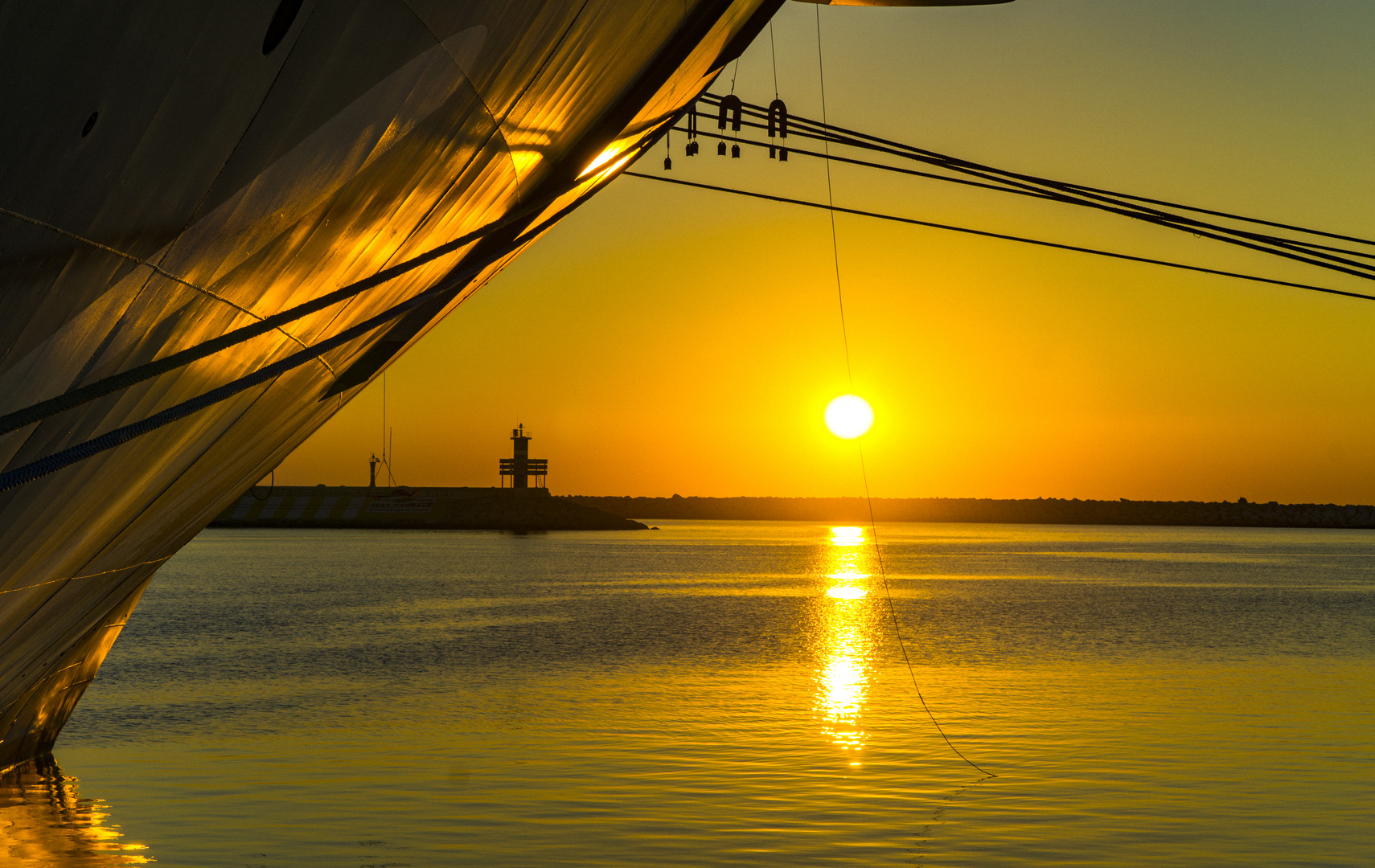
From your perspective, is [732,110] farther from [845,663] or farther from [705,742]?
[845,663]

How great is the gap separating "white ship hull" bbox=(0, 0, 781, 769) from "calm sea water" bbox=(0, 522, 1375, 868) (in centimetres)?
520

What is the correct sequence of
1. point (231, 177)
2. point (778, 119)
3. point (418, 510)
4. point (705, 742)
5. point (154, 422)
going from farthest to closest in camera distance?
point (418, 510)
point (705, 742)
point (778, 119)
point (231, 177)
point (154, 422)

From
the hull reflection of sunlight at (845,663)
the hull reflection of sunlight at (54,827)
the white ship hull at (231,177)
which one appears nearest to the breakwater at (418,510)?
the hull reflection of sunlight at (845,663)

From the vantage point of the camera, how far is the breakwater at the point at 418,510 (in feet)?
540

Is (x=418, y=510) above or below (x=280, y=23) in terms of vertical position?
above

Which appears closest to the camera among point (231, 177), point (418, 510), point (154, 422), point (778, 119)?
point (154, 422)

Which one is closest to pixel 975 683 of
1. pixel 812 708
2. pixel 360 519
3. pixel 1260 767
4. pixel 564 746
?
pixel 812 708

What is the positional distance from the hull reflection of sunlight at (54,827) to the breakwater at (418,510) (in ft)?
489

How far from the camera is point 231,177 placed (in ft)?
15.6

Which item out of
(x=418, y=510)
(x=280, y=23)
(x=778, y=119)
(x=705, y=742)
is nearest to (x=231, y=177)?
(x=280, y=23)

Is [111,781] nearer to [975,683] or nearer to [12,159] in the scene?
[12,159]

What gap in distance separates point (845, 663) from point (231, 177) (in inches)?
1105

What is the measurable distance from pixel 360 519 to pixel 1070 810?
16657 centimetres

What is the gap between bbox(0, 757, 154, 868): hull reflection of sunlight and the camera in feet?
36.5
